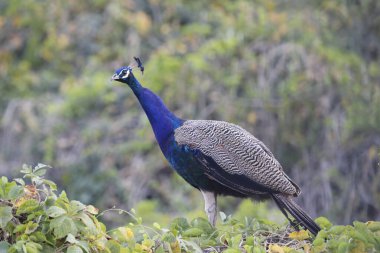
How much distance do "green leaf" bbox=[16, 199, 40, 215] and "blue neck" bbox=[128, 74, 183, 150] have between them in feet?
6.00

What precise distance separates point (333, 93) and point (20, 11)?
13.7 feet

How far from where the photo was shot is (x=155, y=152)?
8.44m

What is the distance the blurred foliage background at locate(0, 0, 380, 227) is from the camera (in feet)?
25.9

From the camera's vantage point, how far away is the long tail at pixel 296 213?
4.45 metres

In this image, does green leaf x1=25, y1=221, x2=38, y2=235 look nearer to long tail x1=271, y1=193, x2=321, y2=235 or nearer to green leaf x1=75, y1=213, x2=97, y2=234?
green leaf x1=75, y1=213, x2=97, y2=234

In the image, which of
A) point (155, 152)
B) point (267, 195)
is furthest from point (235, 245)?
point (155, 152)

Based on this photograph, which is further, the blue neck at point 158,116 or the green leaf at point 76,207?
the blue neck at point 158,116

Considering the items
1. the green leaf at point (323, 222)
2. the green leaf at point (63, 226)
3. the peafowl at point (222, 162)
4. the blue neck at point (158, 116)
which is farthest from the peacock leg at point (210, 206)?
the green leaf at point (63, 226)

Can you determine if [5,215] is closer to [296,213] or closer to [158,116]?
[296,213]

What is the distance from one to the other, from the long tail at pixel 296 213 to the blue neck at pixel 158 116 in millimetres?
764

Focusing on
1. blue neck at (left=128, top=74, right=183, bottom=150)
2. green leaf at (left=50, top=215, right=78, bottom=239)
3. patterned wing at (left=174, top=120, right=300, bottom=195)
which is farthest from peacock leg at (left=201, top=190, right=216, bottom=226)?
green leaf at (left=50, top=215, right=78, bottom=239)

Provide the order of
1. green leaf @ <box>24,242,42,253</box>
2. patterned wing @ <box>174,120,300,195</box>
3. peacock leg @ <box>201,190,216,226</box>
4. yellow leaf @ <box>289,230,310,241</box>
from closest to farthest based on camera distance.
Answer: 1. green leaf @ <box>24,242,42,253</box>
2. yellow leaf @ <box>289,230,310,241</box>
3. patterned wing @ <box>174,120,300,195</box>
4. peacock leg @ <box>201,190,216,226</box>

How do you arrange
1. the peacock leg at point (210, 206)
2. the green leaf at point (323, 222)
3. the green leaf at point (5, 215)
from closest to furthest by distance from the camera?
the green leaf at point (5, 215), the green leaf at point (323, 222), the peacock leg at point (210, 206)

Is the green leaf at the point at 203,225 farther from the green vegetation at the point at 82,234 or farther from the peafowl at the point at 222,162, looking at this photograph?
the peafowl at the point at 222,162
